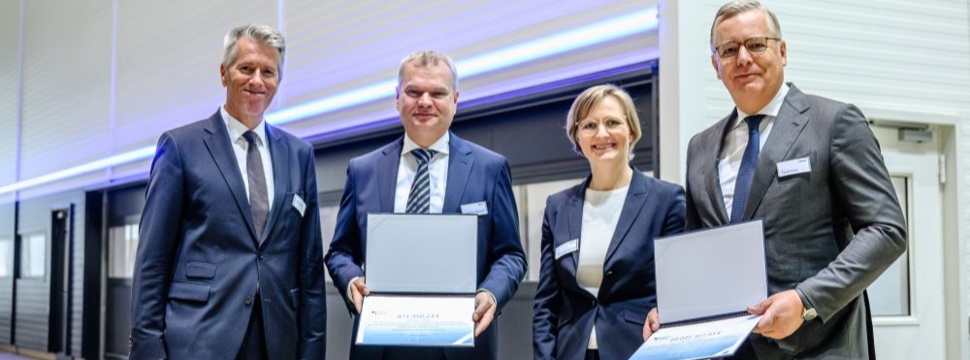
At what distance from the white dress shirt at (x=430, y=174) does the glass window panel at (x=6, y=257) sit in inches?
464

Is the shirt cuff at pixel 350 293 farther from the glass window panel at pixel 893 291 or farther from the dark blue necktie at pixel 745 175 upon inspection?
the glass window panel at pixel 893 291

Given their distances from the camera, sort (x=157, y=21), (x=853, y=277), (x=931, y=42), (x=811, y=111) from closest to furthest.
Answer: (x=853, y=277) → (x=811, y=111) → (x=931, y=42) → (x=157, y=21)

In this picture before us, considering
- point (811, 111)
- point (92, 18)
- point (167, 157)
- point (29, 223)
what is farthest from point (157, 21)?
point (811, 111)

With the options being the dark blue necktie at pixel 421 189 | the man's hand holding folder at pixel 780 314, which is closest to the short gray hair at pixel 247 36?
the dark blue necktie at pixel 421 189

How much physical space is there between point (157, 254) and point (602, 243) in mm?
1241

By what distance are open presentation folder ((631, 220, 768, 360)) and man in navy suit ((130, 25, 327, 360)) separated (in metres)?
1.09

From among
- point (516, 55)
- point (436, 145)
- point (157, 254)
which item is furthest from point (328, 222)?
point (157, 254)

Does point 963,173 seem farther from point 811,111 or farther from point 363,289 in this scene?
point 363,289

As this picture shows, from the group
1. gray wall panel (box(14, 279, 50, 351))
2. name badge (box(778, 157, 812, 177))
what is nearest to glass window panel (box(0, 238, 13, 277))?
gray wall panel (box(14, 279, 50, 351))

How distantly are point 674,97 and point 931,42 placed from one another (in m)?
1.57

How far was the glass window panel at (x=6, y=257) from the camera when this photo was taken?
12.7m

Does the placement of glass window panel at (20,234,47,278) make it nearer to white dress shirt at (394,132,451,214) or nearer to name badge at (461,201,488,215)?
white dress shirt at (394,132,451,214)

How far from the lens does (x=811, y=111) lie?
2016 millimetres

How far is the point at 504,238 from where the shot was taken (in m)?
2.68
